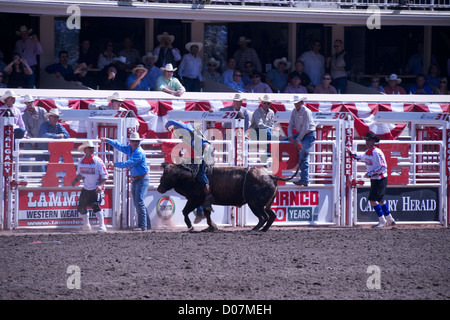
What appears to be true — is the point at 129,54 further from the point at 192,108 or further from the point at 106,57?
the point at 192,108

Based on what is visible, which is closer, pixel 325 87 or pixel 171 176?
pixel 171 176

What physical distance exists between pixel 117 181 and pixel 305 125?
11.3 ft

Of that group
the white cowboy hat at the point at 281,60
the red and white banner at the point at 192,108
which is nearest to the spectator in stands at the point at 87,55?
the red and white banner at the point at 192,108

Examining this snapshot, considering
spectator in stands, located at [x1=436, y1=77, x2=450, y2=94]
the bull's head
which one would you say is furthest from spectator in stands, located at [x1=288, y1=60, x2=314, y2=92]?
the bull's head

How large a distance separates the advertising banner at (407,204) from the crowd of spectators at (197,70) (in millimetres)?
4931

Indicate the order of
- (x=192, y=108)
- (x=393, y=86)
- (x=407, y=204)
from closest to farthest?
1. (x=407, y=204)
2. (x=192, y=108)
3. (x=393, y=86)

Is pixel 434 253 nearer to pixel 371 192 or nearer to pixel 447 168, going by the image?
pixel 371 192

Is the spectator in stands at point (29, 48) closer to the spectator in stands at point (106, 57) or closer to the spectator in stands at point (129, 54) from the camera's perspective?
the spectator in stands at point (106, 57)

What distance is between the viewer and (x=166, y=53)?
17.9 metres

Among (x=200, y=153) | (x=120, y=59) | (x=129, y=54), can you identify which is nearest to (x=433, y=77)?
(x=129, y=54)

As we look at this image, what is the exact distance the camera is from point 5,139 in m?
12.5

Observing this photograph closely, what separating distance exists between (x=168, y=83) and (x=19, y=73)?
3.21 m

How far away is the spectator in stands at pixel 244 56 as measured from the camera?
1930 cm
